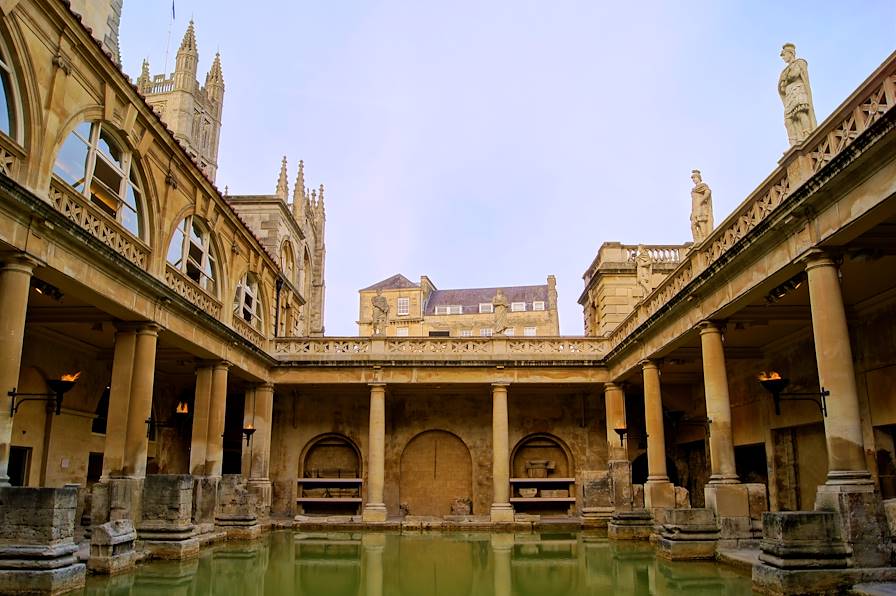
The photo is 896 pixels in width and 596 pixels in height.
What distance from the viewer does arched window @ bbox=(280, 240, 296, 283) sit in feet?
102

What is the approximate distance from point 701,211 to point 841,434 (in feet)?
22.9

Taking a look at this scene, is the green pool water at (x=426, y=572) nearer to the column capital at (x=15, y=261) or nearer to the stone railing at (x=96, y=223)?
the column capital at (x=15, y=261)

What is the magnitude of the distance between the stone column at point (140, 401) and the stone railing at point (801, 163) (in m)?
11.6

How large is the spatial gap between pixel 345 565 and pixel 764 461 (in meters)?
13.0

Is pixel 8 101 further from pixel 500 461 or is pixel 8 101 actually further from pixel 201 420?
pixel 500 461

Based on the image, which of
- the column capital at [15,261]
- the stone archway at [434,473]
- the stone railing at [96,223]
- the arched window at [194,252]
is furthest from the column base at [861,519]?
the stone archway at [434,473]

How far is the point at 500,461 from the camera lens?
22484 mm

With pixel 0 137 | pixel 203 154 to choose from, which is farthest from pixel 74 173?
pixel 203 154

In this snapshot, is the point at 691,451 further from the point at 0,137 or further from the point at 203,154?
the point at 203,154

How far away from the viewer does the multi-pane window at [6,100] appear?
1053 cm

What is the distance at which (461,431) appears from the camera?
26.7m

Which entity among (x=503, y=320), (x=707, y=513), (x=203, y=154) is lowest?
(x=707, y=513)

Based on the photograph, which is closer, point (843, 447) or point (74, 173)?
point (843, 447)

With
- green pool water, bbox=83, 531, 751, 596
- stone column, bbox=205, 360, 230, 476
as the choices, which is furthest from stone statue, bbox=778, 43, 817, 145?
stone column, bbox=205, 360, 230, 476
